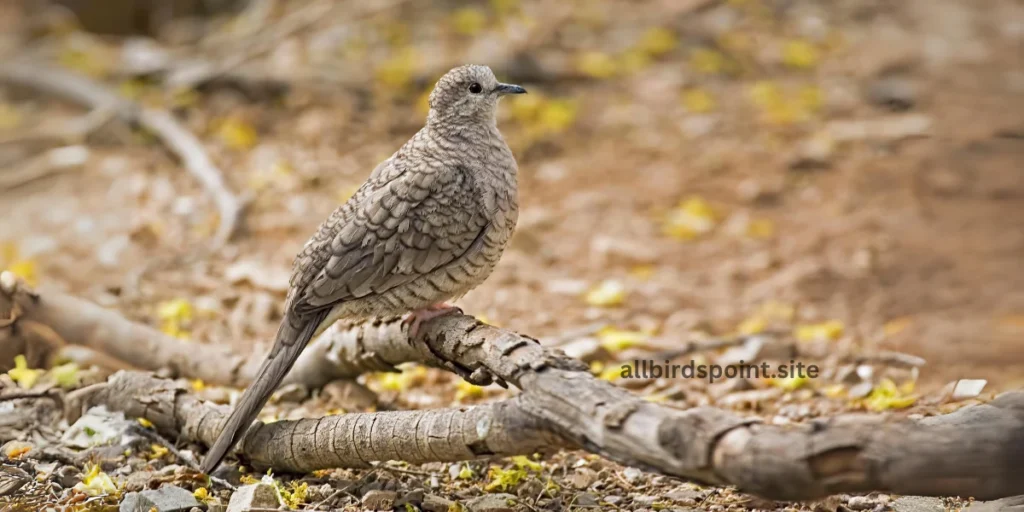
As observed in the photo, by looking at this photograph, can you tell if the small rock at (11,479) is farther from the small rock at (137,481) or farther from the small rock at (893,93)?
the small rock at (893,93)

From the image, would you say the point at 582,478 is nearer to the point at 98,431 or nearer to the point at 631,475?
the point at 631,475

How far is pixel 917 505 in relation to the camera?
378 centimetres

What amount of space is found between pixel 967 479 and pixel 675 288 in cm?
446

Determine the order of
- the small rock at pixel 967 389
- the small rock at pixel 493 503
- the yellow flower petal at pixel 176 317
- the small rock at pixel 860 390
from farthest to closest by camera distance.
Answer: the yellow flower petal at pixel 176 317, the small rock at pixel 860 390, the small rock at pixel 967 389, the small rock at pixel 493 503

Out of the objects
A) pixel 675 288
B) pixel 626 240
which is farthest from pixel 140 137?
pixel 675 288

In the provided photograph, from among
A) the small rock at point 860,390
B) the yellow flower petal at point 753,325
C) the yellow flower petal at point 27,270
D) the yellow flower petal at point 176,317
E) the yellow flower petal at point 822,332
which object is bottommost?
the small rock at point 860,390

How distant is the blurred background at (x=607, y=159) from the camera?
662 centimetres

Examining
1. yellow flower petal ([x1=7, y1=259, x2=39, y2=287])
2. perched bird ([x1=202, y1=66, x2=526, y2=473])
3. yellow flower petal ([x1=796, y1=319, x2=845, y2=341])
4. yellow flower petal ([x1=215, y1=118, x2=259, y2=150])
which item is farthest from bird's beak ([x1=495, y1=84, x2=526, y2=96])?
yellow flower petal ([x1=215, y1=118, x2=259, y2=150])

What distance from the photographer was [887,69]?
11320 millimetres

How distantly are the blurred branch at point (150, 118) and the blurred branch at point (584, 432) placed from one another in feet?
10.3

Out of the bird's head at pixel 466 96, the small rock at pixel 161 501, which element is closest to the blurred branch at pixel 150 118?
the bird's head at pixel 466 96

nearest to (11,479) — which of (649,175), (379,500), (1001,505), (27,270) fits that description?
(379,500)

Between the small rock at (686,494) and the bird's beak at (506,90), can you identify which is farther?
the bird's beak at (506,90)

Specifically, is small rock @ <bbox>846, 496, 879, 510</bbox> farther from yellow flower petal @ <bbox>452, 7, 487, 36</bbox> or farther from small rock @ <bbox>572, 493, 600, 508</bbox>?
yellow flower petal @ <bbox>452, 7, 487, 36</bbox>
